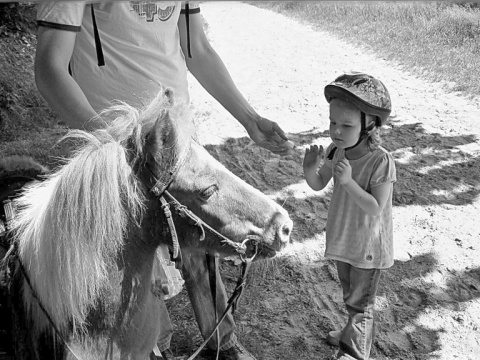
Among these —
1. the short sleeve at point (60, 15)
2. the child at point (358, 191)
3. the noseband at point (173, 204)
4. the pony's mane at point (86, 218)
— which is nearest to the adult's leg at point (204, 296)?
the child at point (358, 191)

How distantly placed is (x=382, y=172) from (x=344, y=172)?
0.23 metres

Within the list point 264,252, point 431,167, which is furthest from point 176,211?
point 431,167

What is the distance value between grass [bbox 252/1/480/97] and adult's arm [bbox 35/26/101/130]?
6.03m

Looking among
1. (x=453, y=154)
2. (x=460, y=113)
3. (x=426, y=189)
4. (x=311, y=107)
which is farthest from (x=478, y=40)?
(x=426, y=189)

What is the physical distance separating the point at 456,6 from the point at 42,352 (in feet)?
38.8

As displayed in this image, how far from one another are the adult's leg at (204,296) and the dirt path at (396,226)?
0.95ft

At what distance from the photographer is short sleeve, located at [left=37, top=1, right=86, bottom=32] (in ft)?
7.02

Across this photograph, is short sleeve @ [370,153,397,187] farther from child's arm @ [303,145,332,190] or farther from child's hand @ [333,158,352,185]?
child's arm @ [303,145,332,190]

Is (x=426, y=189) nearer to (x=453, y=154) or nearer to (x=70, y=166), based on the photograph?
(x=453, y=154)

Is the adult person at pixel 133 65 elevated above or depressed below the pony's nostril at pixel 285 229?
above

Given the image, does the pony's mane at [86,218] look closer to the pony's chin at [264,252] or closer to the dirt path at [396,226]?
the pony's chin at [264,252]

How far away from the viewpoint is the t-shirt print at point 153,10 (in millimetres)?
2381

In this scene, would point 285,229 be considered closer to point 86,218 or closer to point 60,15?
point 86,218

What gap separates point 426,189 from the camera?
5.43 metres
